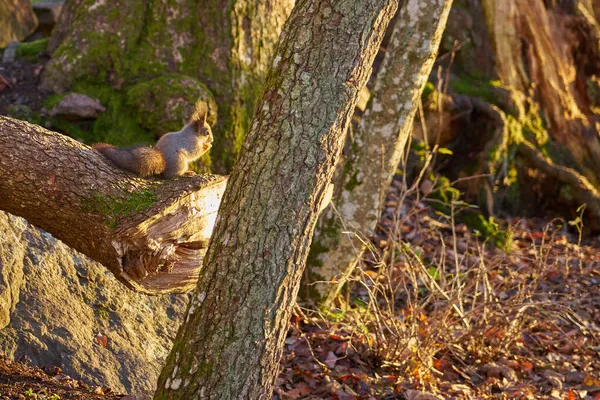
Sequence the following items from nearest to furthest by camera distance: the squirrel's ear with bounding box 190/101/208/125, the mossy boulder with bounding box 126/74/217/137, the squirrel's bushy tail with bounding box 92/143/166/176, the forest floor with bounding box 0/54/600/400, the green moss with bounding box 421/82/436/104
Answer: the squirrel's bushy tail with bounding box 92/143/166/176
the squirrel's ear with bounding box 190/101/208/125
the forest floor with bounding box 0/54/600/400
the mossy boulder with bounding box 126/74/217/137
the green moss with bounding box 421/82/436/104

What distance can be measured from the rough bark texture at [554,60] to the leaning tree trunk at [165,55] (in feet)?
14.0

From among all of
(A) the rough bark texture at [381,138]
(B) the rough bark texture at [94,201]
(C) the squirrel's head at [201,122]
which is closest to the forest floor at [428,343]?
(A) the rough bark texture at [381,138]

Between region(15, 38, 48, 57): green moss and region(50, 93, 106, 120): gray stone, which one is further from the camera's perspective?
region(15, 38, 48, 57): green moss

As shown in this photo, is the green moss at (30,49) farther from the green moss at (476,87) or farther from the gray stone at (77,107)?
the green moss at (476,87)

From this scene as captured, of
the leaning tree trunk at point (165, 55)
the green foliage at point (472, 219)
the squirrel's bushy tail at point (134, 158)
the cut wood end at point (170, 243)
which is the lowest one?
the green foliage at point (472, 219)

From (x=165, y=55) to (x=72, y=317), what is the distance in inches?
115

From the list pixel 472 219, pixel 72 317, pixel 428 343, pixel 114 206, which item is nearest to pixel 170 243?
pixel 114 206

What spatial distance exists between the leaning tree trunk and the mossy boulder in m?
0.01

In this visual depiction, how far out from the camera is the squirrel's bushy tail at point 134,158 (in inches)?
150

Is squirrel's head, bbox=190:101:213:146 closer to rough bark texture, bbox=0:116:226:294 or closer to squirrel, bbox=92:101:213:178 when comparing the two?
squirrel, bbox=92:101:213:178

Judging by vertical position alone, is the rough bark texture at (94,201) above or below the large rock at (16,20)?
below

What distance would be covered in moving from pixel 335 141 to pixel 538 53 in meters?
7.50

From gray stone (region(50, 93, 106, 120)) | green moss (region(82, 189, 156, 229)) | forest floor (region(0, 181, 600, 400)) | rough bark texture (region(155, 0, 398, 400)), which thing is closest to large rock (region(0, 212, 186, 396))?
forest floor (region(0, 181, 600, 400))

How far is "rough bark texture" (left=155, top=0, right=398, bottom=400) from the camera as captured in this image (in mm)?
3264
